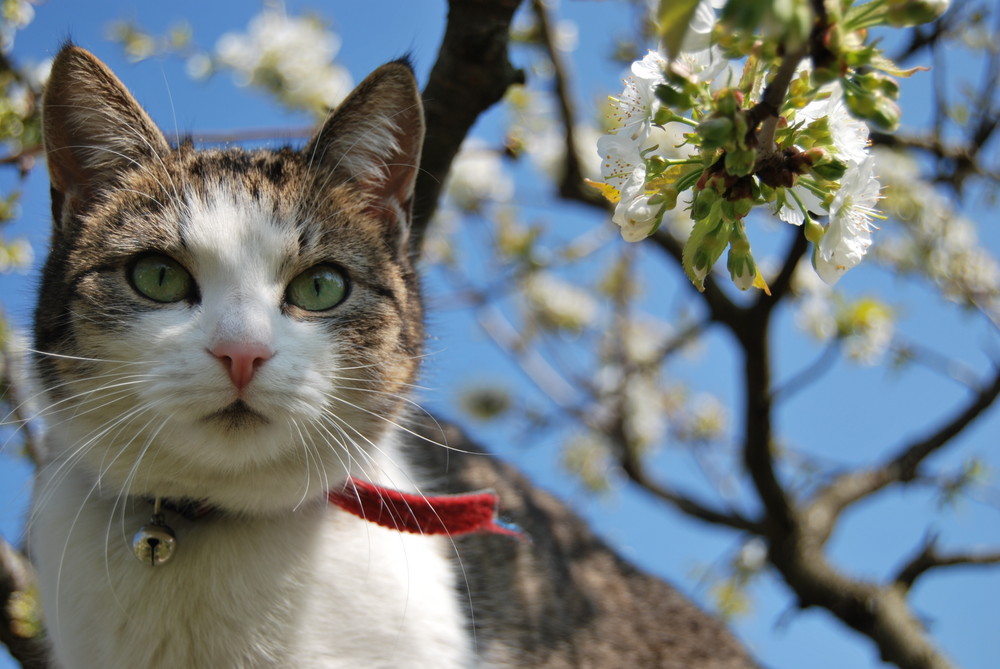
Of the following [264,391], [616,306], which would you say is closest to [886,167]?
[616,306]

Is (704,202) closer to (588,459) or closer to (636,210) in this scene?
(636,210)

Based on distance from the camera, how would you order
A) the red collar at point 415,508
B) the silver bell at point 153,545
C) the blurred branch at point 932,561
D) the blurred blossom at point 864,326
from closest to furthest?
the silver bell at point 153,545
the red collar at point 415,508
the blurred branch at point 932,561
the blurred blossom at point 864,326

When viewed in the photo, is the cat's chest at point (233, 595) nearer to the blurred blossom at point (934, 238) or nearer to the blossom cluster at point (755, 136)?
the blossom cluster at point (755, 136)

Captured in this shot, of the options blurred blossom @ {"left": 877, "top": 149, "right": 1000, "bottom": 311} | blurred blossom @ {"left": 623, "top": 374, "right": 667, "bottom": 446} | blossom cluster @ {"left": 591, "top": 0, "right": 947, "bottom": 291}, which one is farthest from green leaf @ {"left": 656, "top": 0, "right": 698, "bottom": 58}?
blurred blossom @ {"left": 623, "top": 374, "right": 667, "bottom": 446}

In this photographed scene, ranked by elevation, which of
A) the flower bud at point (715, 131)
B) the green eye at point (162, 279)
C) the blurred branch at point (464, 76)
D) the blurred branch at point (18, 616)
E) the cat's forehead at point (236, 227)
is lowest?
the blurred branch at point (18, 616)

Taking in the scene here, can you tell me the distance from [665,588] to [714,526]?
88 centimetres

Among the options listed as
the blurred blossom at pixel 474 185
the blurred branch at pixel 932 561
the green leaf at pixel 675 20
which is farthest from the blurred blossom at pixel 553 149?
the green leaf at pixel 675 20

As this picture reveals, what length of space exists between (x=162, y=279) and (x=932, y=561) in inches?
116

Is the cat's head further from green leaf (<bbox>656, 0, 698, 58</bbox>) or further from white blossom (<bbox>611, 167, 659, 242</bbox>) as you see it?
green leaf (<bbox>656, 0, 698, 58</bbox>)

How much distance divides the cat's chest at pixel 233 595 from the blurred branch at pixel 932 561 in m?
2.07

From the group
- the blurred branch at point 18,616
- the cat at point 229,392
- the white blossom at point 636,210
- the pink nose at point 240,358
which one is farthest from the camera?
the blurred branch at point 18,616

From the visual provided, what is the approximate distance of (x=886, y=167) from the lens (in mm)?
4512

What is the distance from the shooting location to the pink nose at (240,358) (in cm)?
→ 148

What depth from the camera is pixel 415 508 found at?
1919 mm
